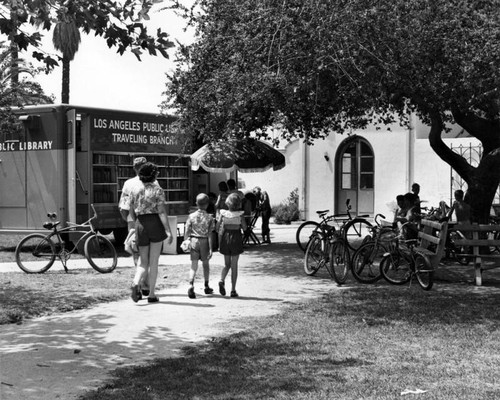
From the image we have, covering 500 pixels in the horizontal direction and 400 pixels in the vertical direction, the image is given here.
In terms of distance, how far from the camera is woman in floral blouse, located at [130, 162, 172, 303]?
31.9 ft

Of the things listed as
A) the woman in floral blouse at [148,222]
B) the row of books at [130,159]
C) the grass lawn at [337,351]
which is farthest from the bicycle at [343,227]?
the woman in floral blouse at [148,222]

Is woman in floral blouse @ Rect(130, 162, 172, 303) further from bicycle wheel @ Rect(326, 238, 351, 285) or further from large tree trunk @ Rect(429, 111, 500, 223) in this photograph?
large tree trunk @ Rect(429, 111, 500, 223)

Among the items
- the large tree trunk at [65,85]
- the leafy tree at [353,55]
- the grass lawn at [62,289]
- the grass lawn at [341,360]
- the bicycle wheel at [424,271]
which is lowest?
the grass lawn at [341,360]

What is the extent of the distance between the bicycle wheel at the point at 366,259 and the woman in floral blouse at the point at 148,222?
3440 mm

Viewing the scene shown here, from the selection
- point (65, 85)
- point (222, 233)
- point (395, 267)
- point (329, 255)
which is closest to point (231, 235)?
point (222, 233)

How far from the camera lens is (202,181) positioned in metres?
20.4

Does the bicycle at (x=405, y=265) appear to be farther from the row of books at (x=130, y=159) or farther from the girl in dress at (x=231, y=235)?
the row of books at (x=130, y=159)

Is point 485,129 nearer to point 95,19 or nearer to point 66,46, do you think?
point 95,19

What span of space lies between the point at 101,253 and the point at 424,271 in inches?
219

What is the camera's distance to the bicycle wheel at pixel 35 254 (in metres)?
13.1

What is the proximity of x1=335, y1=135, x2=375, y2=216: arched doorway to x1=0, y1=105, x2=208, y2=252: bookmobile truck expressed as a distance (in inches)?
507

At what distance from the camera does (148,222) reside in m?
9.77

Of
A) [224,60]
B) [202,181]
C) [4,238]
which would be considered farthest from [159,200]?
[4,238]

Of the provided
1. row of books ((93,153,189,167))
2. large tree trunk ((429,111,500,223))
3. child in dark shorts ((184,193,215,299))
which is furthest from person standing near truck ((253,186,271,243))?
child in dark shorts ((184,193,215,299))
